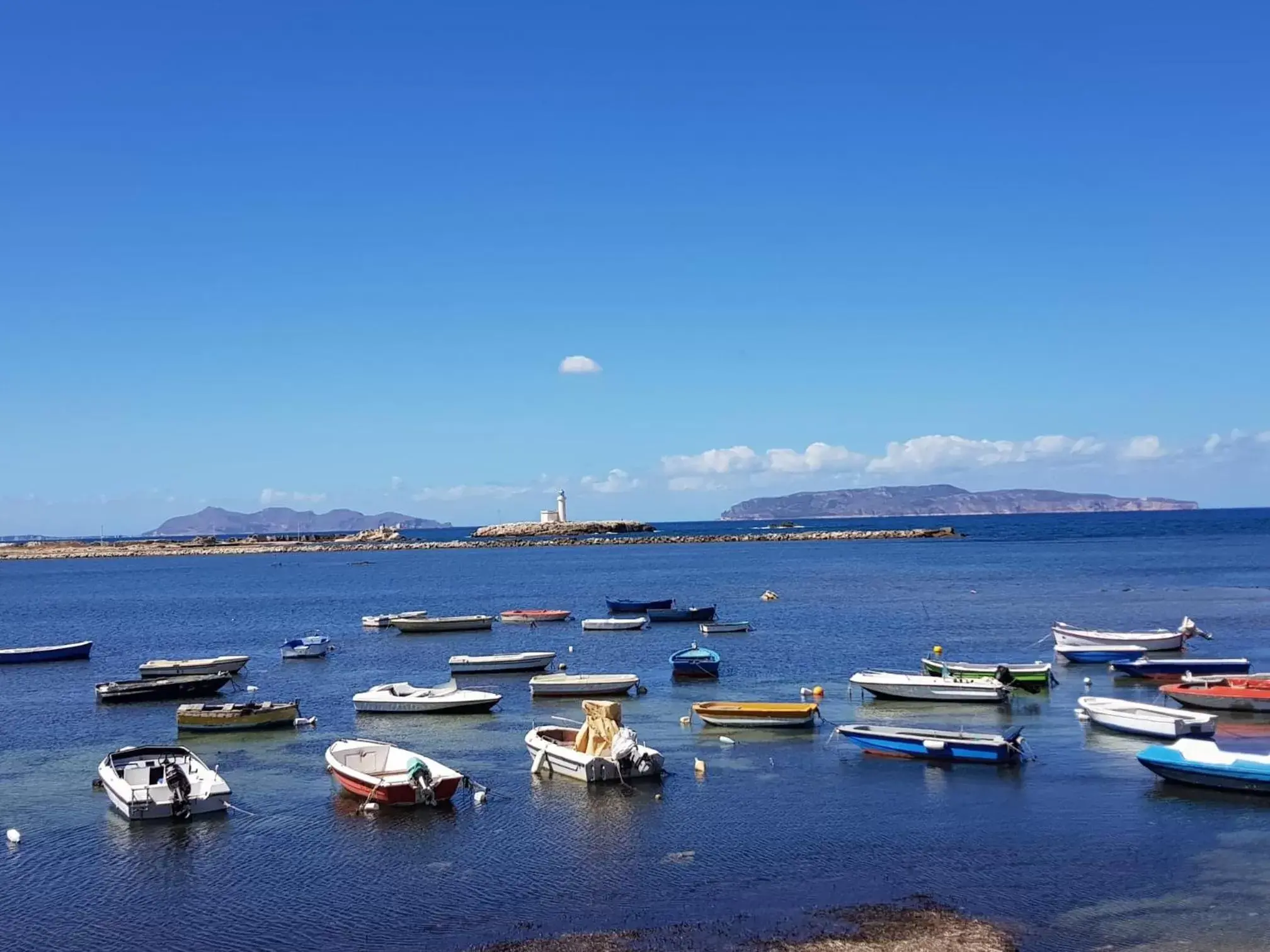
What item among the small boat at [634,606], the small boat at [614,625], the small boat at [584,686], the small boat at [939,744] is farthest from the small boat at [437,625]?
the small boat at [939,744]

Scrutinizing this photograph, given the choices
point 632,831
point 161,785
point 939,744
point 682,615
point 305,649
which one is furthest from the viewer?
point 682,615

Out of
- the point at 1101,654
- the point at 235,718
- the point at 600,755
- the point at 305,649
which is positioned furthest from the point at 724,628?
the point at 600,755

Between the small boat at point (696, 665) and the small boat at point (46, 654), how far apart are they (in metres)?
33.4

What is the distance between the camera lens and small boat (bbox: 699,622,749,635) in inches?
2392

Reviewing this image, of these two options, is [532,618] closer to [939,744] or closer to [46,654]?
[46,654]

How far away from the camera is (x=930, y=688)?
37.8 meters

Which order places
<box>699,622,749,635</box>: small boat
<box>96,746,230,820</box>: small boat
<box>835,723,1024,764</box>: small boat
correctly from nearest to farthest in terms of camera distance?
<box>96,746,230,820</box>: small boat
<box>835,723,1024,764</box>: small boat
<box>699,622,749,635</box>: small boat

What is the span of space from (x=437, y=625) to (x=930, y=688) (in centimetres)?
3589

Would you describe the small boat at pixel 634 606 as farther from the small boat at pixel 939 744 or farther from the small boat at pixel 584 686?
the small boat at pixel 939 744

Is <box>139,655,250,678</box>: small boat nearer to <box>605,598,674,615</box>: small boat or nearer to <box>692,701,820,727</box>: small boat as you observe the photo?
<box>692,701,820,727</box>: small boat

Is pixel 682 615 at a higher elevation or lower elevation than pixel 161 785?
lower

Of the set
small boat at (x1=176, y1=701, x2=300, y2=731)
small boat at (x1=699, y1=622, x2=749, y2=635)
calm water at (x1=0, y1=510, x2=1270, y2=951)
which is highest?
small boat at (x1=176, y1=701, x2=300, y2=731)

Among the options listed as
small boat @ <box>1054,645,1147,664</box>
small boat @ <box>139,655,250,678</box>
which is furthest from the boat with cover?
small boat @ <box>1054,645,1147,664</box>

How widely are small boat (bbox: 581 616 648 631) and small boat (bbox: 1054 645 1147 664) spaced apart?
25426 millimetres
